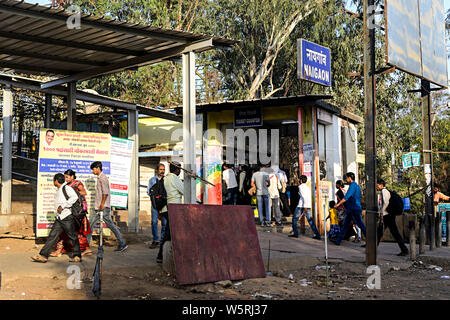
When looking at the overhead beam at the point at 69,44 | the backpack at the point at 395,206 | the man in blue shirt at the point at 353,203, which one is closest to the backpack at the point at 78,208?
the overhead beam at the point at 69,44

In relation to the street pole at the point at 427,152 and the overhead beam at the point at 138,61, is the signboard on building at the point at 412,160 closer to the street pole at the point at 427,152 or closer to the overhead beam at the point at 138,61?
the street pole at the point at 427,152

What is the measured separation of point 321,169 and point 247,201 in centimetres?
262

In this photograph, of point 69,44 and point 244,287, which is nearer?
point 244,287

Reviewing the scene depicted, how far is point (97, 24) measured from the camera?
775 cm

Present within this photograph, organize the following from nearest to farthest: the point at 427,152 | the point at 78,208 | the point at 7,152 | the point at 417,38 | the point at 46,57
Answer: the point at 78,208
the point at 46,57
the point at 7,152
the point at 417,38
the point at 427,152

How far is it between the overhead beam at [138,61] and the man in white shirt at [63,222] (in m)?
2.30

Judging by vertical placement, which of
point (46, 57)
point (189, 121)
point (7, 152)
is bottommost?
point (7, 152)

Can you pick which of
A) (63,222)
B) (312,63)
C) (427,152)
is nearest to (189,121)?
(63,222)

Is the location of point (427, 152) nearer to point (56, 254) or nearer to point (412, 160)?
point (412, 160)

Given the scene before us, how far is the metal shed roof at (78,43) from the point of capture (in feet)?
24.6

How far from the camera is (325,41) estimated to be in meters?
25.6

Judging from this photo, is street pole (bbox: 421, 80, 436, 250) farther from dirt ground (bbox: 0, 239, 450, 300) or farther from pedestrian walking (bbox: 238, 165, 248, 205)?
dirt ground (bbox: 0, 239, 450, 300)

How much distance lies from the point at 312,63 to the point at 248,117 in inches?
98.4

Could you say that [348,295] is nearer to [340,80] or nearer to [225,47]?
[225,47]
